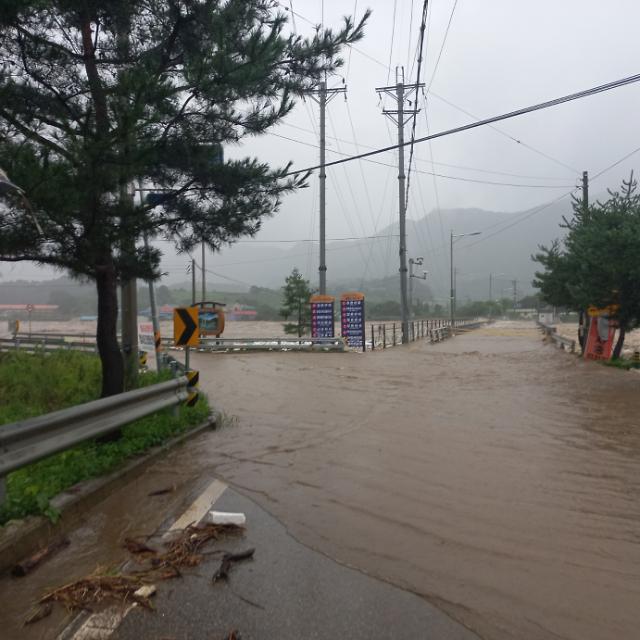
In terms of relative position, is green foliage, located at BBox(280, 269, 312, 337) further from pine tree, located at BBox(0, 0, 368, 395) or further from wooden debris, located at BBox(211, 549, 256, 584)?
wooden debris, located at BBox(211, 549, 256, 584)

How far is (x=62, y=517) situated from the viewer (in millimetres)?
4797

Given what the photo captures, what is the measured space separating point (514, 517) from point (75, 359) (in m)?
10.9

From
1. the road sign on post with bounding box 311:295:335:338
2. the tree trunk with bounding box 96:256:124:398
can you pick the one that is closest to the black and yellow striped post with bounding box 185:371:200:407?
the tree trunk with bounding box 96:256:124:398

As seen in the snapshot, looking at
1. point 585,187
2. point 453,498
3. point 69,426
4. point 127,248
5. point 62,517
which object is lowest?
point 453,498

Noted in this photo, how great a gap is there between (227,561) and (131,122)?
3620 millimetres

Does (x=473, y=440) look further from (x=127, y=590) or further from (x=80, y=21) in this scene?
(x=80, y=21)

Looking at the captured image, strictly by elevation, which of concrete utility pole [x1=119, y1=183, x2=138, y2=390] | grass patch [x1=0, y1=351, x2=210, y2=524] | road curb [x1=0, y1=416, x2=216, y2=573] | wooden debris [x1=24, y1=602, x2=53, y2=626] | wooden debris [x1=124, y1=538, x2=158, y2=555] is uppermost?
concrete utility pole [x1=119, y1=183, x2=138, y2=390]

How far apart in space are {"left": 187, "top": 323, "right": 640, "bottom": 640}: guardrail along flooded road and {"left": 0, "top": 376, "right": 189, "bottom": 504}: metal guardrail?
0.88 m

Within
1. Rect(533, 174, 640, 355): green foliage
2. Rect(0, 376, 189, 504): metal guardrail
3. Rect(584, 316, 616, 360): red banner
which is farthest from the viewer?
Rect(584, 316, 616, 360): red banner

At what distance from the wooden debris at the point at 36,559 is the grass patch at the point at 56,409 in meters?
0.24

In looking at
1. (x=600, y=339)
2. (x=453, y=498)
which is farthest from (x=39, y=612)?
(x=600, y=339)

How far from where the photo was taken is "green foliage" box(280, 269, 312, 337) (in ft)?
139

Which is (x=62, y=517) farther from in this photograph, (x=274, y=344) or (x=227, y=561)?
(x=274, y=344)

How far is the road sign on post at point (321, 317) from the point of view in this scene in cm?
2972
